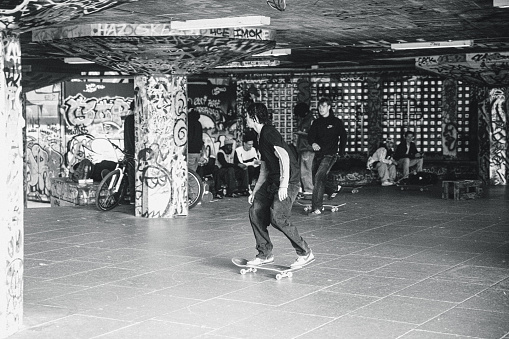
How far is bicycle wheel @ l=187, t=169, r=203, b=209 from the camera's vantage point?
16.6 metres

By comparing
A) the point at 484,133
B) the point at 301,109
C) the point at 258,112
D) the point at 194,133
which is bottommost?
the point at 484,133

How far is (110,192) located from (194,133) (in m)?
2.50

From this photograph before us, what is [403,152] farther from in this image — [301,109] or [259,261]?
[259,261]

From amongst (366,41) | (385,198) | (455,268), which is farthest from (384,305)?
(385,198)

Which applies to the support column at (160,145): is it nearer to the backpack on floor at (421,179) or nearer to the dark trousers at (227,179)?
the dark trousers at (227,179)

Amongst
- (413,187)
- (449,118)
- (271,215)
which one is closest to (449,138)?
(449,118)

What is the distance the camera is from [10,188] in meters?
6.79

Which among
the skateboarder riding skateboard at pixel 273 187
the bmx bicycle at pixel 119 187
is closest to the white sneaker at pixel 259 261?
the skateboarder riding skateboard at pixel 273 187

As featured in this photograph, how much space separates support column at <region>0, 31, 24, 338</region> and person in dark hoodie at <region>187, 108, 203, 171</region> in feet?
34.3

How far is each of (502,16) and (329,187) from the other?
5148 millimetres

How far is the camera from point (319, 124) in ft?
48.0

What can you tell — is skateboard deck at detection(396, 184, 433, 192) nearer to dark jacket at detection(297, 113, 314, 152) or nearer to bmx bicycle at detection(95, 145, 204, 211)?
dark jacket at detection(297, 113, 314, 152)

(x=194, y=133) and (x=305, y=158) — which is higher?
(x=194, y=133)

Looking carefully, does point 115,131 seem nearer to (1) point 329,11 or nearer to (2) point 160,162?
(2) point 160,162
